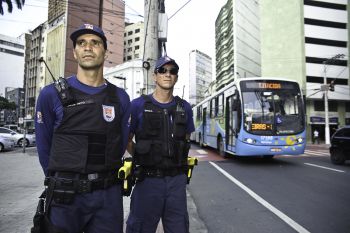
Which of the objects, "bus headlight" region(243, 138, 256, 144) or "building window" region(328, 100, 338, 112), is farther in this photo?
"building window" region(328, 100, 338, 112)

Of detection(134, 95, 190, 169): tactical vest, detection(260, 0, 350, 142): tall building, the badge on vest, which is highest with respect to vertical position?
detection(260, 0, 350, 142): tall building

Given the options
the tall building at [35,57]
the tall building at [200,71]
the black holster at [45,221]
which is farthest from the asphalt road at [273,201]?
the tall building at [200,71]

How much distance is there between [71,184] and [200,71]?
389 feet

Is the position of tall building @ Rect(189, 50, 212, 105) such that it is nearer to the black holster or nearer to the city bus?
the city bus

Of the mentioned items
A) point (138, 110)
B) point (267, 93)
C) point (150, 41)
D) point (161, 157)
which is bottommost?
point (161, 157)

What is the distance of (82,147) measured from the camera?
2135mm

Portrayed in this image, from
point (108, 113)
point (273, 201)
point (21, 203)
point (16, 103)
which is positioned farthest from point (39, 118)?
point (16, 103)

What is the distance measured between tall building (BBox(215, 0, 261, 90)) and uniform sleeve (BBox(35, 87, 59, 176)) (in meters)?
63.8

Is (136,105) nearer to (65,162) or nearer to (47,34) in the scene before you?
(65,162)

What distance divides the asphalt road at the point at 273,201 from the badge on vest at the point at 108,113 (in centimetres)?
285

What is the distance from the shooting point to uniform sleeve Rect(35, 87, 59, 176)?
7.23ft

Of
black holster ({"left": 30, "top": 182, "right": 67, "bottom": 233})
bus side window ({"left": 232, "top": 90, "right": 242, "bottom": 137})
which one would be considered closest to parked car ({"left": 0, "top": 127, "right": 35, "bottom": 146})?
bus side window ({"left": 232, "top": 90, "right": 242, "bottom": 137})

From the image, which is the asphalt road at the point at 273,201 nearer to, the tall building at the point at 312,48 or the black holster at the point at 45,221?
the black holster at the point at 45,221

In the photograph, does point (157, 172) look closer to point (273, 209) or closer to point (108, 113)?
point (108, 113)
